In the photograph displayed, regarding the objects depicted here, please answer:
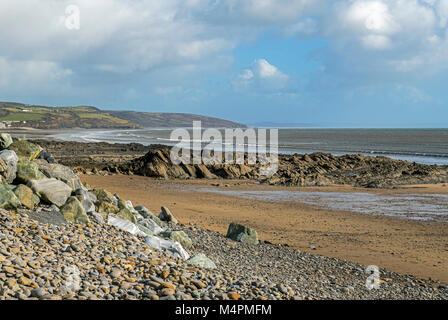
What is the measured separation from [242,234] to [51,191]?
4864 mm

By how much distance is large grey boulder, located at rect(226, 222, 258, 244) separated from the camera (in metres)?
12.2

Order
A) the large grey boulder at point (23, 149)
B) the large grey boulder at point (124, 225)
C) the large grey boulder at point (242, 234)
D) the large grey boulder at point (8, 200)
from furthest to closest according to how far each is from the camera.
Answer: the large grey boulder at point (23, 149), the large grey boulder at point (242, 234), the large grey boulder at point (124, 225), the large grey boulder at point (8, 200)

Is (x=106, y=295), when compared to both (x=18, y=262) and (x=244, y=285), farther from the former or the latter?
(x=244, y=285)

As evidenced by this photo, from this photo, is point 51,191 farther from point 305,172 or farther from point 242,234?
point 305,172

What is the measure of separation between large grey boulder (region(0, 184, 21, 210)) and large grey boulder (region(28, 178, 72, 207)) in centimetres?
71

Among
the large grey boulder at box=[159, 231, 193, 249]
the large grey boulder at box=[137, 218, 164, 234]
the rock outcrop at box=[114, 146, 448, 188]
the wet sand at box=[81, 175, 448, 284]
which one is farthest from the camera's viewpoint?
the rock outcrop at box=[114, 146, 448, 188]

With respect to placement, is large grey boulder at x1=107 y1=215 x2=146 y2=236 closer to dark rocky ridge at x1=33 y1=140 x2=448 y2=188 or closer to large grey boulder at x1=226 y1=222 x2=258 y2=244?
large grey boulder at x1=226 y1=222 x2=258 y2=244

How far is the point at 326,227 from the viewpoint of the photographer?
14.9 metres

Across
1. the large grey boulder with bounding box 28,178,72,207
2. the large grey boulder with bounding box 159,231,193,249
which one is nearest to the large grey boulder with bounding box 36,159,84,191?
the large grey boulder with bounding box 28,178,72,207

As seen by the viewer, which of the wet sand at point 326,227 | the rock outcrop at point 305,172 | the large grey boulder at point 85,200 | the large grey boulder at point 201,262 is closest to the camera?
the large grey boulder at point 201,262

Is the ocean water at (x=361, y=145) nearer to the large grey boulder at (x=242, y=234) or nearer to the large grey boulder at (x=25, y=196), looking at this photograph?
the large grey boulder at (x=242, y=234)

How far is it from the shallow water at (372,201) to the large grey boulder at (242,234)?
7025 mm

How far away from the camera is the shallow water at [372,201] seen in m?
17.5

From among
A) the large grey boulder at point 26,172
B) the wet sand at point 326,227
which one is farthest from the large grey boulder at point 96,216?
the wet sand at point 326,227
